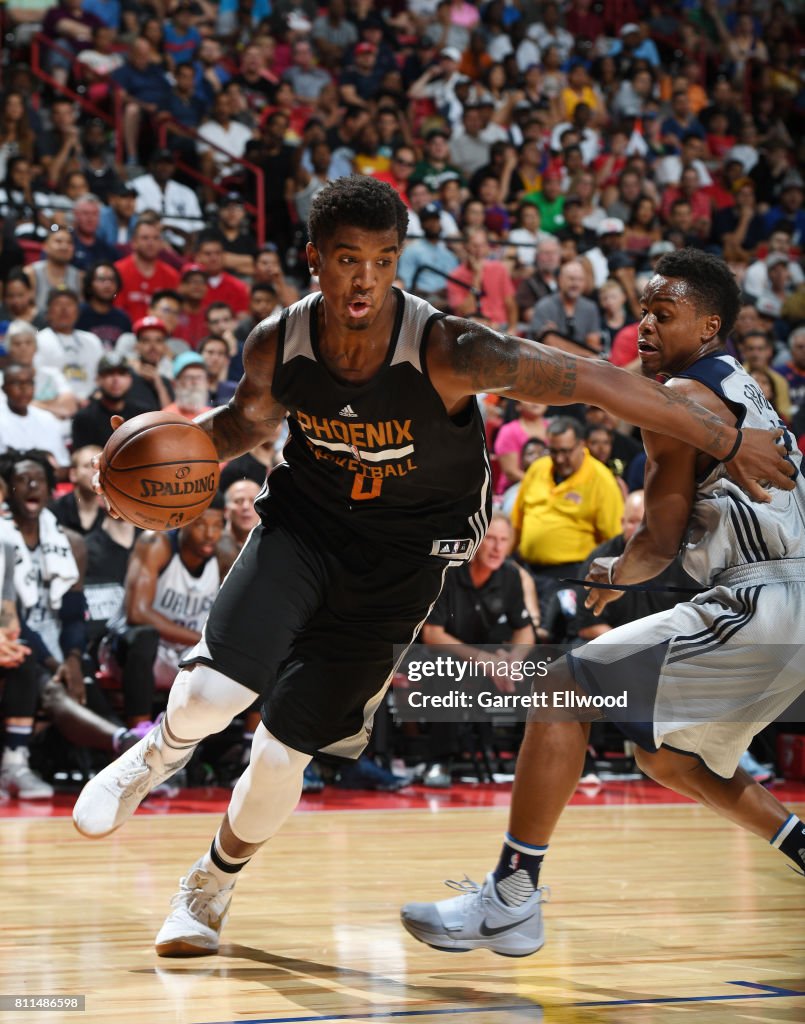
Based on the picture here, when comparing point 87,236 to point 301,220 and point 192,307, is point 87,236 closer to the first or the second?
point 192,307

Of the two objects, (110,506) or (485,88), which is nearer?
(110,506)

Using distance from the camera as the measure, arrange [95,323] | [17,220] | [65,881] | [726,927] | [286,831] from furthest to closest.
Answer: [17,220] → [95,323] → [286,831] → [65,881] → [726,927]

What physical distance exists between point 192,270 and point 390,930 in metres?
7.06

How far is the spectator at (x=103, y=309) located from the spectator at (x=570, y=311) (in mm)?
3376

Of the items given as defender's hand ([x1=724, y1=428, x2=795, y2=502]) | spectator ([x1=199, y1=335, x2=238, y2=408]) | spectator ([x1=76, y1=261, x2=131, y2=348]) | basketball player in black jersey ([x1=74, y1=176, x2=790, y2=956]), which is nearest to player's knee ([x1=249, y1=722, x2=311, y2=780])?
basketball player in black jersey ([x1=74, y1=176, x2=790, y2=956])

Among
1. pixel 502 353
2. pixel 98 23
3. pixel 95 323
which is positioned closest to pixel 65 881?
pixel 502 353

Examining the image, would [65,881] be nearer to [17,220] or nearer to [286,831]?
[286,831]

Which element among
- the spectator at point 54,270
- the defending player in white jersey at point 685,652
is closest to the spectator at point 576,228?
the spectator at point 54,270

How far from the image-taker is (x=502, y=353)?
336 centimetres

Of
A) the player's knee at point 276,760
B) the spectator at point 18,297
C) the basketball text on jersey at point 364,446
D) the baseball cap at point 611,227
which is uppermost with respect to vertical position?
the basketball text on jersey at point 364,446

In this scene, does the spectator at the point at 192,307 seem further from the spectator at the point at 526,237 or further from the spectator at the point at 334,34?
the spectator at the point at 334,34

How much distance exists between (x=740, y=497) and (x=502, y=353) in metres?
0.74

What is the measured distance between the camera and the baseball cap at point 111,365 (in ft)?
27.8

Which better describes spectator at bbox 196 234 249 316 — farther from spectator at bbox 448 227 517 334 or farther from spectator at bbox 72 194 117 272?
spectator at bbox 448 227 517 334
